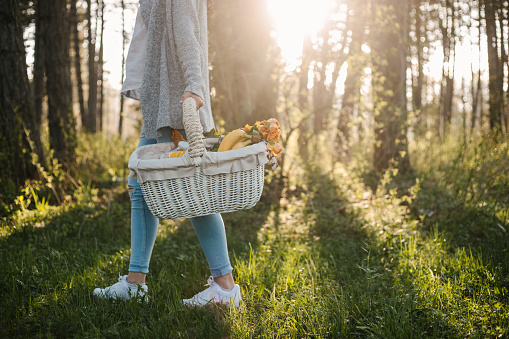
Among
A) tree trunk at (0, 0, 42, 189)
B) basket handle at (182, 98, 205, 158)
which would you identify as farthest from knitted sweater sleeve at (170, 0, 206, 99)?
tree trunk at (0, 0, 42, 189)

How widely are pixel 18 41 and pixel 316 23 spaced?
400cm

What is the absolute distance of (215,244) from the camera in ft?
7.40

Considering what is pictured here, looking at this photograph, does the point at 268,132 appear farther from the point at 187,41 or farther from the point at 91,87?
the point at 91,87

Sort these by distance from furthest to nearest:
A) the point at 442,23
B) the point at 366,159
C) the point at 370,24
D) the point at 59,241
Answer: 1. the point at 442,23
2. the point at 366,159
3. the point at 370,24
4. the point at 59,241

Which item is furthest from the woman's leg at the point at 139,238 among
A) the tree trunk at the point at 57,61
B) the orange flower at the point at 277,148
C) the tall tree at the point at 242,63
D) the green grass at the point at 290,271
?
the tree trunk at the point at 57,61

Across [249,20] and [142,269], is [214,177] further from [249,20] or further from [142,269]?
[249,20]

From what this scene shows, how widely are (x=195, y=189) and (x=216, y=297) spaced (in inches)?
28.7

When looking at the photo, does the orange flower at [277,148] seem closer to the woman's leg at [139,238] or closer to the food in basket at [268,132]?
the food in basket at [268,132]

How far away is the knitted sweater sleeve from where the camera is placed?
2062 millimetres

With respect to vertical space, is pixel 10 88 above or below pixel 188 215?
above

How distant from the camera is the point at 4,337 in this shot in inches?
75.6

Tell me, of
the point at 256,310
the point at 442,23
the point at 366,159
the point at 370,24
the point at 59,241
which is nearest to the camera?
the point at 256,310

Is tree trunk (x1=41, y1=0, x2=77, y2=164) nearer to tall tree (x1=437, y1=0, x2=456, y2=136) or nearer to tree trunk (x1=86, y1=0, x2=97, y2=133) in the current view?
tree trunk (x1=86, y1=0, x2=97, y2=133)

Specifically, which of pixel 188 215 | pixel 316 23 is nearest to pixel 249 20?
pixel 316 23
